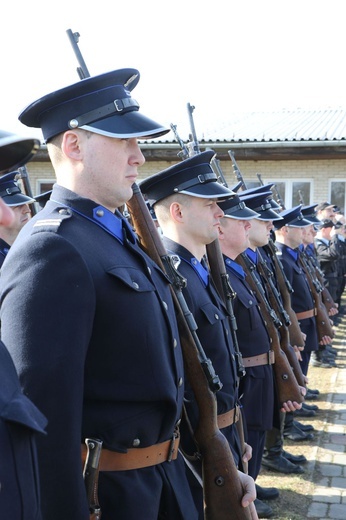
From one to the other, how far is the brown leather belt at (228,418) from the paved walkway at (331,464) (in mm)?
1597

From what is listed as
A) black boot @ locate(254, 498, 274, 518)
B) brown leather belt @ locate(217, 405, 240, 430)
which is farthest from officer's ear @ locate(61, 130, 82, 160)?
black boot @ locate(254, 498, 274, 518)

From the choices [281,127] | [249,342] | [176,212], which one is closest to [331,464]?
[249,342]

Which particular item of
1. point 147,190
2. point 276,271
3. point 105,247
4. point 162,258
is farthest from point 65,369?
point 276,271

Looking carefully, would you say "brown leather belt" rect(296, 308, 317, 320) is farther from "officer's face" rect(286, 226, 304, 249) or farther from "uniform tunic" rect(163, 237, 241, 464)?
"uniform tunic" rect(163, 237, 241, 464)

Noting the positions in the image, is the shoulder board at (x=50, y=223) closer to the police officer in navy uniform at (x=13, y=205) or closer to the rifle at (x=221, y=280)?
the rifle at (x=221, y=280)

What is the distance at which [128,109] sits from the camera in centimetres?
249

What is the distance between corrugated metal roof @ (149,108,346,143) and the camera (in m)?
16.9

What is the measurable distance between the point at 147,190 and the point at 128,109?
1.44m

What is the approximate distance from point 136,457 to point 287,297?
430 cm

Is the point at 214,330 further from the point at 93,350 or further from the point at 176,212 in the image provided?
the point at 93,350

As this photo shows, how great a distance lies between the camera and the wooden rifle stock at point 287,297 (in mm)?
6250

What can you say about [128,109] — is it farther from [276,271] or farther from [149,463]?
[276,271]

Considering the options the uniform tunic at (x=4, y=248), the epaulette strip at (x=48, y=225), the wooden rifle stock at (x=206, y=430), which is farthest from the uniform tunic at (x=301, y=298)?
the epaulette strip at (x=48, y=225)

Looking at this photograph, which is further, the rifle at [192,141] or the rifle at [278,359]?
the rifle at [278,359]
